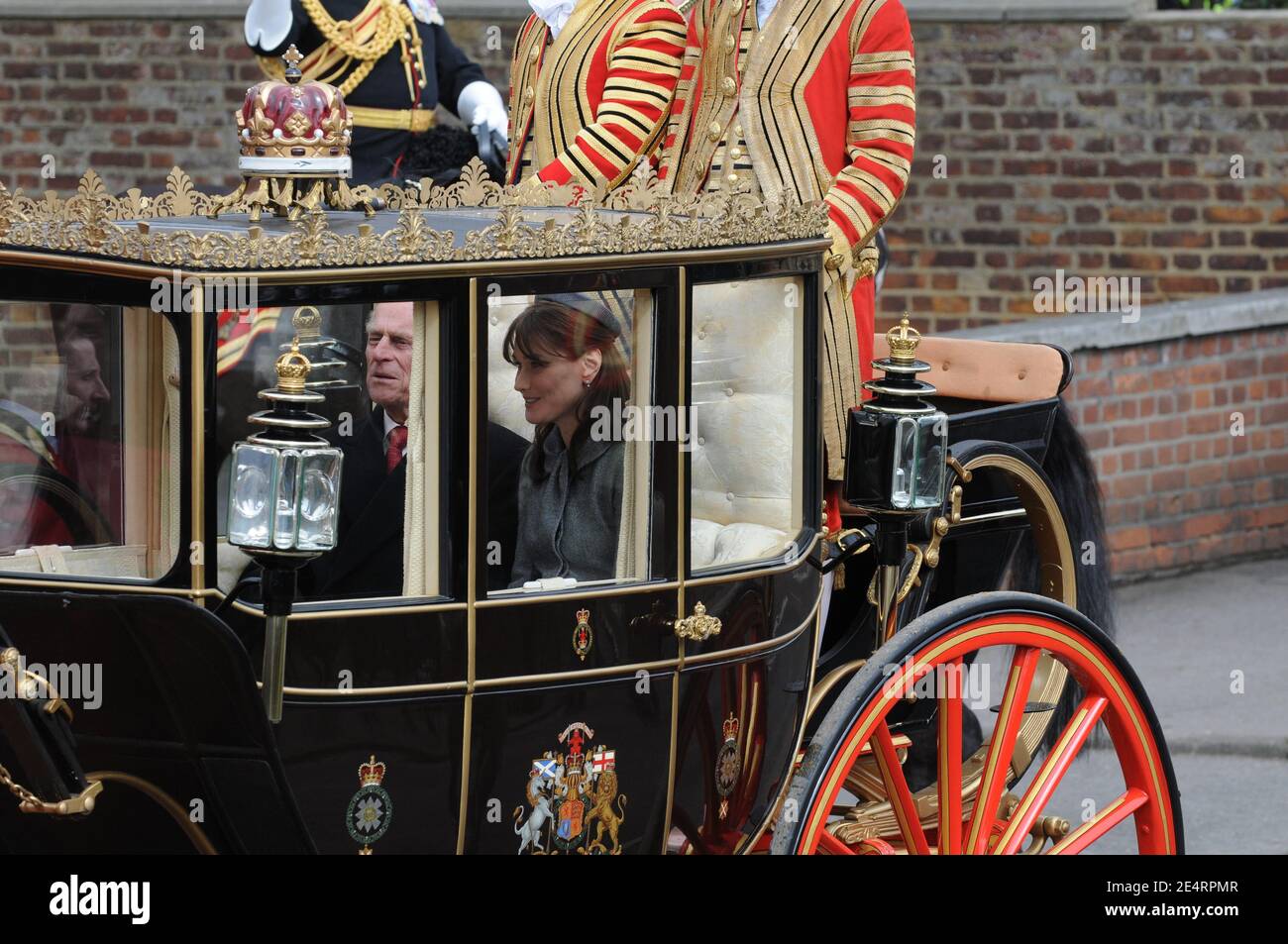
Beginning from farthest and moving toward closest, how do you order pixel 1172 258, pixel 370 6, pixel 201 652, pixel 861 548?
pixel 1172 258 < pixel 370 6 < pixel 861 548 < pixel 201 652

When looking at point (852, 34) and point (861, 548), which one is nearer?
point (861, 548)

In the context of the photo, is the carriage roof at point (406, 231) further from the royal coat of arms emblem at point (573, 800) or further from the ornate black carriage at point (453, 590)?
the royal coat of arms emblem at point (573, 800)

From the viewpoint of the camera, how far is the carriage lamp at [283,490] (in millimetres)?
2648

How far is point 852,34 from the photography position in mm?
3912

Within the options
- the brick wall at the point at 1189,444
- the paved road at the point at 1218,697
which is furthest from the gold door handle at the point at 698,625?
the brick wall at the point at 1189,444

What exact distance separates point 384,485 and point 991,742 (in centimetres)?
116

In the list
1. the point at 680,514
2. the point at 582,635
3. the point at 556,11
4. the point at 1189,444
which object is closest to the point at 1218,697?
the point at 1189,444

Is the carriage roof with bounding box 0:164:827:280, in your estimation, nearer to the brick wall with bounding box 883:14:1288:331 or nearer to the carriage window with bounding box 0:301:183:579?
the carriage window with bounding box 0:301:183:579

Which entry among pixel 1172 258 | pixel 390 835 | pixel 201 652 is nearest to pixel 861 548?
pixel 390 835

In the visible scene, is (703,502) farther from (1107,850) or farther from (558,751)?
(1107,850)

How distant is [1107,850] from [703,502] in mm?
1907

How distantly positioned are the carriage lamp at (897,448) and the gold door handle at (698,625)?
41cm

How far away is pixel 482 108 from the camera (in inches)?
263

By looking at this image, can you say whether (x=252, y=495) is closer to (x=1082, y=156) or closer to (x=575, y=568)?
(x=575, y=568)
